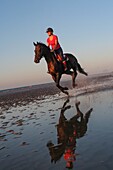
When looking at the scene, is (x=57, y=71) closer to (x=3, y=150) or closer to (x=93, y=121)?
(x=93, y=121)

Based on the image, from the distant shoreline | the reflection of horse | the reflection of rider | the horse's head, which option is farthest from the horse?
the distant shoreline

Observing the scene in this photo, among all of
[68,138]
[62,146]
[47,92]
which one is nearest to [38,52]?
[68,138]

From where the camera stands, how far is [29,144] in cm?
739

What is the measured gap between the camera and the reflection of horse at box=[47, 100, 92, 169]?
18.3 ft

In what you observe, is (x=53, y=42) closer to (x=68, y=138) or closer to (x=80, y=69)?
(x=80, y=69)

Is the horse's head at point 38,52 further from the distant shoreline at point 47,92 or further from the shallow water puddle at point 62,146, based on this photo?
the distant shoreline at point 47,92

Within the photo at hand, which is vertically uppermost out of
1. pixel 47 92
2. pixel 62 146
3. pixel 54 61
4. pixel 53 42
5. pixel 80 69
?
pixel 53 42

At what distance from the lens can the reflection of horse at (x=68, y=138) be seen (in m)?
5.56

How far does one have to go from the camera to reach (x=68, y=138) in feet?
23.3

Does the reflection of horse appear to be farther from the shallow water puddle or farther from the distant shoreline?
the distant shoreline

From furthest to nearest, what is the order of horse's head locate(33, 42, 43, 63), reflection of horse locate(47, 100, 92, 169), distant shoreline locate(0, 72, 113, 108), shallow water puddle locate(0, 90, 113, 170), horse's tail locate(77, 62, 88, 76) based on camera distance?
distant shoreline locate(0, 72, 113, 108), horse's tail locate(77, 62, 88, 76), horse's head locate(33, 42, 43, 63), reflection of horse locate(47, 100, 92, 169), shallow water puddle locate(0, 90, 113, 170)

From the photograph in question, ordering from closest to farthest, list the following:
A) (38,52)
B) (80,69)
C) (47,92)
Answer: (38,52) < (80,69) < (47,92)

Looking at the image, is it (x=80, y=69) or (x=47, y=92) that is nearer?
(x=80, y=69)

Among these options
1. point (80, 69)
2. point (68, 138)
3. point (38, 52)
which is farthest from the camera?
point (80, 69)
